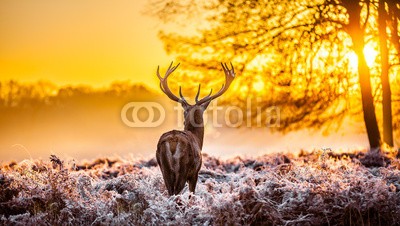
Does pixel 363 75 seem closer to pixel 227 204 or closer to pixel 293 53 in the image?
pixel 293 53

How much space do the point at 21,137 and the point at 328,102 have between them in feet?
183

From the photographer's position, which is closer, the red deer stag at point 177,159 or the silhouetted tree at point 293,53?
the red deer stag at point 177,159

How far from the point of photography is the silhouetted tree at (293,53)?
62.5 ft

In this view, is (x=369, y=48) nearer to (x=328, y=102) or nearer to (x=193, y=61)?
(x=328, y=102)

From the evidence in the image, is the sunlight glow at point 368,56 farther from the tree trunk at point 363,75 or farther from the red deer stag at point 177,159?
the red deer stag at point 177,159

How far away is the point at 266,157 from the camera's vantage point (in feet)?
55.5

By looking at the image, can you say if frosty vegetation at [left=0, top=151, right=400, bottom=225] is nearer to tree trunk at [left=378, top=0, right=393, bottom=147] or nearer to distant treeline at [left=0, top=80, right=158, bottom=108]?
tree trunk at [left=378, top=0, right=393, bottom=147]

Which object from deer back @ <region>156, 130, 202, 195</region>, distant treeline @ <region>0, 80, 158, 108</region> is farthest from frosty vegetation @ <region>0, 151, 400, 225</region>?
distant treeline @ <region>0, 80, 158, 108</region>

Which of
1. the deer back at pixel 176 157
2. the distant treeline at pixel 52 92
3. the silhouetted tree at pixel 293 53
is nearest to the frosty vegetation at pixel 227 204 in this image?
the deer back at pixel 176 157

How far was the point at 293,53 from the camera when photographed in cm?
1895

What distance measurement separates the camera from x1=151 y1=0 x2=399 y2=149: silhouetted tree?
19.1 m

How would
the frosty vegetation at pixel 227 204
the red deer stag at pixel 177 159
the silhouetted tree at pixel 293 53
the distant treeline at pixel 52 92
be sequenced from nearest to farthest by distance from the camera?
1. the frosty vegetation at pixel 227 204
2. the red deer stag at pixel 177 159
3. the silhouetted tree at pixel 293 53
4. the distant treeline at pixel 52 92

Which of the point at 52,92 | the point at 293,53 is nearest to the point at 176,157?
the point at 293,53

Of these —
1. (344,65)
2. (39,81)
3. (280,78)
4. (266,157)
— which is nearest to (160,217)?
(266,157)
